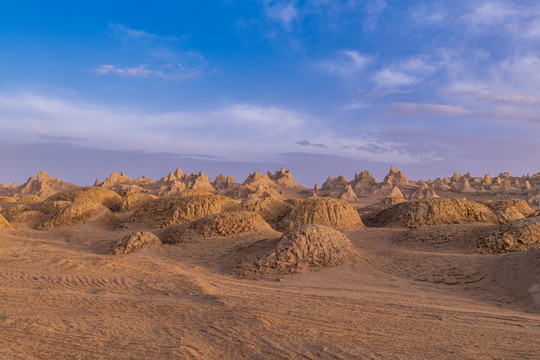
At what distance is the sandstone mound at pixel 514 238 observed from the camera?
12.3m

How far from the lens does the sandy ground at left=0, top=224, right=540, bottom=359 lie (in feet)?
15.9

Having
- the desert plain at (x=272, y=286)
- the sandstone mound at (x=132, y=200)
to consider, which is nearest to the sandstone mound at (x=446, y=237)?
the desert plain at (x=272, y=286)

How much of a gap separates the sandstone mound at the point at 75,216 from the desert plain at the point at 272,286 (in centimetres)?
7

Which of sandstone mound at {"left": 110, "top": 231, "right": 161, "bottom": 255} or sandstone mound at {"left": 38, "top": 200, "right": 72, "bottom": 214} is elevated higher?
sandstone mound at {"left": 110, "top": 231, "right": 161, "bottom": 255}

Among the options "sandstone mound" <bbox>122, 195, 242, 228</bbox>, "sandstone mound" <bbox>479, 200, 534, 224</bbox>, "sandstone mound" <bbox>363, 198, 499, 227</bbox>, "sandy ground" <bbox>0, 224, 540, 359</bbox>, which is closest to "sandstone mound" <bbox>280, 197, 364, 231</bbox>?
"sandstone mound" <bbox>363, 198, 499, 227</bbox>

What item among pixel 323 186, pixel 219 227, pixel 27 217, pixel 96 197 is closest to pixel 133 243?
pixel 219 227

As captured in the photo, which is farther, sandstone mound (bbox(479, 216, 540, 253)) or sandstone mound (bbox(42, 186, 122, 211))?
sandstone mound (bbox(42, 186, 122, 211))

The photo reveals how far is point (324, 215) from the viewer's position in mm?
17750

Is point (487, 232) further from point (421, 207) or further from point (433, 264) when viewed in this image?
point (421, 207)

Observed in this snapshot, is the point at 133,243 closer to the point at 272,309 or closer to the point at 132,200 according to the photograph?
the point at 272,309

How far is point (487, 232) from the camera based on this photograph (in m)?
13.2

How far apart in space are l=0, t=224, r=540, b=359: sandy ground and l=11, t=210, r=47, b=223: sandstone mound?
1096cm

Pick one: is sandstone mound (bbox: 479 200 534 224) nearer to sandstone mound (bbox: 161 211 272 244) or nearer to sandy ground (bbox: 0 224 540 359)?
sandy ground (bbox: 0 224 540 359)

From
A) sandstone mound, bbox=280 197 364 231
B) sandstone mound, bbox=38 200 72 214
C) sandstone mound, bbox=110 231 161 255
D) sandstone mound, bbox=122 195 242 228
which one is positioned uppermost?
sandstone mound, bbox=280 197 364 231
